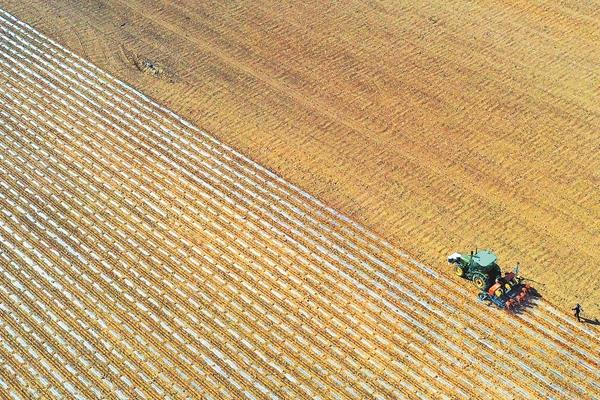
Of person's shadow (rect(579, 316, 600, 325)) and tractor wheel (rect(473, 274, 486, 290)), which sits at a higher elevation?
person's shadow (rect(579, 316, 600, 325))

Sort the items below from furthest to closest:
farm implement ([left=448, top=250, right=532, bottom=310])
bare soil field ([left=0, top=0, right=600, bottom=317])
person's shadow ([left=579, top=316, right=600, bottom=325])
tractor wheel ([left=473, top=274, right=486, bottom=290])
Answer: bare soil field ([left=0, top=0, right=600, bottom=317])
tractor wheel ([left=473, top=274, right=486, bottom=290])
farm implement ([left=448, top=250, right=532, bottom=310])
person's shadow ([left=579, top=316, right=600, bottom=325])

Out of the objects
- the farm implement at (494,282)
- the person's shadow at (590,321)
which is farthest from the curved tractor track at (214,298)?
the farm implement at (494,282)

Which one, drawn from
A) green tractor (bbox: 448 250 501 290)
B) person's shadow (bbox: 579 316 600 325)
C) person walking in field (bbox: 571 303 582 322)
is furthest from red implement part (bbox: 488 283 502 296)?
person's shadow (bbox: 579 316 600 325)

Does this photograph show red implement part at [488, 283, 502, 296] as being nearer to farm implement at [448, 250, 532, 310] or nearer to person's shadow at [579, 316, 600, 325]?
farm implement at [448, 250, 532, 310]

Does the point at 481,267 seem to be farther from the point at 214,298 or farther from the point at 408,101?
the point at 408,101

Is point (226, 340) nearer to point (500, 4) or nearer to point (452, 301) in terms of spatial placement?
point (452, 301)

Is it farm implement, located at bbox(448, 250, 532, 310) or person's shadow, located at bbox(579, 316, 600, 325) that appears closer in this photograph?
person's shadow, located at bbox(579, 316, 600, 325)
